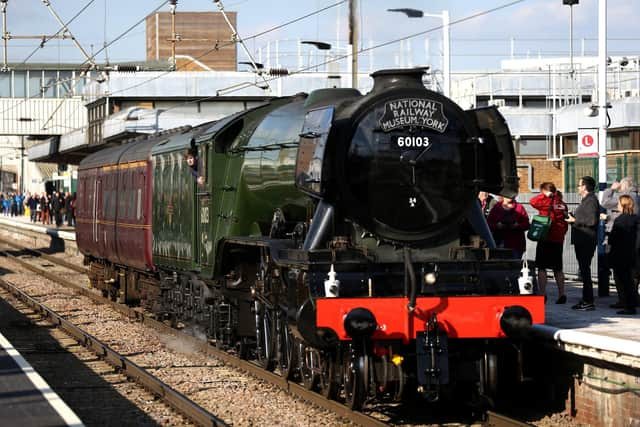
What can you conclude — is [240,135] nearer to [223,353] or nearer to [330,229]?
[223,353]

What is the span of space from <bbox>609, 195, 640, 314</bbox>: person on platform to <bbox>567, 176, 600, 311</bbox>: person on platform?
0.47 metres

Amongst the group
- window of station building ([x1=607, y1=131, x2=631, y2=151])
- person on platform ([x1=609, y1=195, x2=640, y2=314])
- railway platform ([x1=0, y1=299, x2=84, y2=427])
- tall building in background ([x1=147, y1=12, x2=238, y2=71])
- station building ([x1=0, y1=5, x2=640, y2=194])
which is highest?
tall building in background ([x1=147, y1=12, x2=238, y2=71])

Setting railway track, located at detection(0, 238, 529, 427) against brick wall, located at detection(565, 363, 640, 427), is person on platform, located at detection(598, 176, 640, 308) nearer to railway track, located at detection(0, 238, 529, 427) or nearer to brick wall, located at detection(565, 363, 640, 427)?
brick wall, located at detection(565, 363, 640, 427)

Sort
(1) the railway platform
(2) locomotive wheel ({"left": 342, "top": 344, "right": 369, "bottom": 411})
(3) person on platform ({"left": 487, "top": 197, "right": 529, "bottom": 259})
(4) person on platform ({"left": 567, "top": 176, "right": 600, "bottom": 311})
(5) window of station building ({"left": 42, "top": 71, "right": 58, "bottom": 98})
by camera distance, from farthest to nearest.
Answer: (5) window of station building ({"left": 42, "top": 71, "right": 58, "bottom": 98})
(3) person on platform ({"left": 487, "top": 197, "right": 529, "bottom": 259})
(4) person on platform ({"left": 567, "top": 176, "right": 600, "bottom": 311})
(2) locomotive wheel ({"left": 342, "top": 344, "right": 369, "bottom": 411})
(1) the railway platform

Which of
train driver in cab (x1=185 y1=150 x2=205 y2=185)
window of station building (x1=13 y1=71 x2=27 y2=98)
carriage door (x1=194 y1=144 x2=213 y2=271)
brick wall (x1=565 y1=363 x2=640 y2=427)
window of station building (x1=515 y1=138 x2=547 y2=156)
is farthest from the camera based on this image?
window of station building (x1=13 y1=71 x2=27 y2=98)

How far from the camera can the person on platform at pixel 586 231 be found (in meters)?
14.0

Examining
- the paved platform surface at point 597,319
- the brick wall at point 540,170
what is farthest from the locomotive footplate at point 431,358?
the brick wall at point 540,170

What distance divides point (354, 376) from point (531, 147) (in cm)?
3437

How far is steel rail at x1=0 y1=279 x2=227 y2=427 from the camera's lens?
10359mm

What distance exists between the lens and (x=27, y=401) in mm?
10273

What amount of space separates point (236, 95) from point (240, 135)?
38073 mm

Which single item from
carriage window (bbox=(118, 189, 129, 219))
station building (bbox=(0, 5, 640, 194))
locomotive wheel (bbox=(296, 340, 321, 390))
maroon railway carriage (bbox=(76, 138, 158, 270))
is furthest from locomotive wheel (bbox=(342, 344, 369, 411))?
station building (bbox=(0, 5, 640, 194))

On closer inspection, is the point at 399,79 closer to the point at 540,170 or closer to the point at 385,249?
the point at 385,249

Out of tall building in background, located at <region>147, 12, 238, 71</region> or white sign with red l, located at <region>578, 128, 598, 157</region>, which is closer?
white sign with red l, located at <region>578, 128, 598, 157</region>
